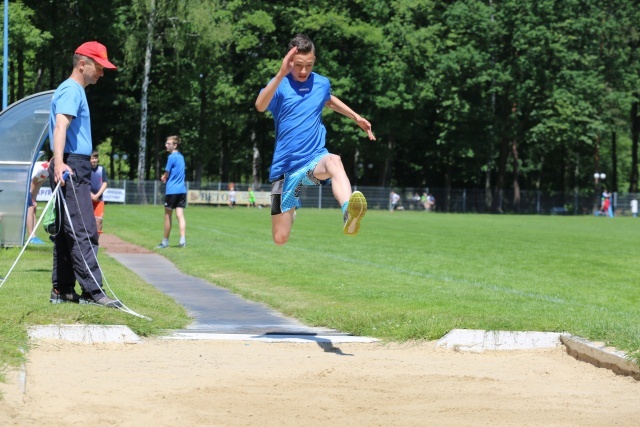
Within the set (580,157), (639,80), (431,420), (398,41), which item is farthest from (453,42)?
(431,420)

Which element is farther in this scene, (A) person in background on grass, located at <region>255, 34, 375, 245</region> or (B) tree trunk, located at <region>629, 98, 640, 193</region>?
(B) tree trunk, located at <region>629, 98, 640, 193</region>

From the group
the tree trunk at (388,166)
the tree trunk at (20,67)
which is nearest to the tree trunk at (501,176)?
the tree trunk at (388,166)

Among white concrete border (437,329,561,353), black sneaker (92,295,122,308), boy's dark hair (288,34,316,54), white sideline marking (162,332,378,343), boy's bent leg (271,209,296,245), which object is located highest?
boy's dark hair (288,34,316,54)

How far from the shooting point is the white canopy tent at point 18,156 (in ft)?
55.6

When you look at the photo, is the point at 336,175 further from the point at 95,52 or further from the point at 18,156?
the point at 18,156

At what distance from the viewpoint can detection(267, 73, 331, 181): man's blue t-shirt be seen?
9.02 meters

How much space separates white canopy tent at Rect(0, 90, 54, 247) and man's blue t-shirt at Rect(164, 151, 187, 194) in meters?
3.84

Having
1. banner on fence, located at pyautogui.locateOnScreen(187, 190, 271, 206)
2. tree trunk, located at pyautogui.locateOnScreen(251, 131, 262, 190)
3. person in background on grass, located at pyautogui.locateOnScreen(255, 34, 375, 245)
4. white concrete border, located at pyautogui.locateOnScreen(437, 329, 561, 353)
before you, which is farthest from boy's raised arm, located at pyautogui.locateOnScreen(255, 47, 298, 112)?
tree trunk, located at pyautogui.locateOnScreen(251, 131, 262, 190)

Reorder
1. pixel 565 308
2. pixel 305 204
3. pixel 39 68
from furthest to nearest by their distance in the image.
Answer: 1. pixel 305 204
2. pixel 39 68
3. pixel 565 308

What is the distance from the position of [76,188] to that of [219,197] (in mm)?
59939

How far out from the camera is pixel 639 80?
72.8m

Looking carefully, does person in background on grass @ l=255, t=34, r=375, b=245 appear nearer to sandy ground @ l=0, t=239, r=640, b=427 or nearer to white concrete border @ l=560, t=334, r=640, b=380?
sandy ground @ l=0, t=239, r=640, b=427

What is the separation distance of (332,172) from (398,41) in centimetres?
6416

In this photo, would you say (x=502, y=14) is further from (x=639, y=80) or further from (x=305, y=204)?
(x=305, y=204)
